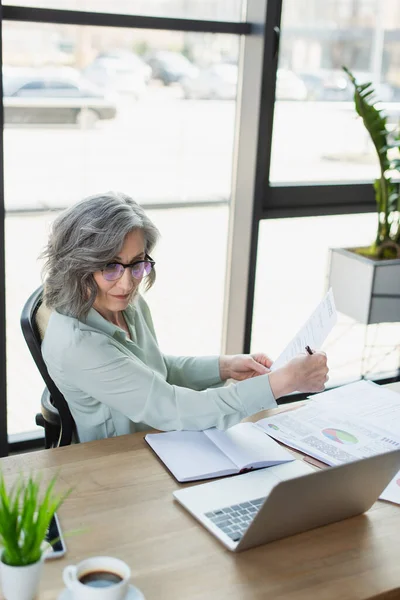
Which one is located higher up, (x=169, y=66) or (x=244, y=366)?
(x=169, y=66)

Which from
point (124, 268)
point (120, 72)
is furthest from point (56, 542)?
point (120, 72)

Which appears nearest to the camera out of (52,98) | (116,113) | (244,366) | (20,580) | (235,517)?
(20,580)

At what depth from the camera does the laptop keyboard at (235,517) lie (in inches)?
55.8

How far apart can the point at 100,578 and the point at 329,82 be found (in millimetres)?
2513

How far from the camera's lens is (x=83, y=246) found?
184 centimetres

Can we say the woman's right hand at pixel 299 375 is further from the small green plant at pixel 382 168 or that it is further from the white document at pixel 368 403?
the small green plant at pixel 382 168

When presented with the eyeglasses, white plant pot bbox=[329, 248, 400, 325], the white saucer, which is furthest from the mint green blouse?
white plant pot bbox=[329, 248, 400, 325]

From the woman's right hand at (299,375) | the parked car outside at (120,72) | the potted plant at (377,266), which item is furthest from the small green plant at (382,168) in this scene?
the woman's right hand at (299,375)

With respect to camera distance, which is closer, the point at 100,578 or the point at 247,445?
the point at 100,578

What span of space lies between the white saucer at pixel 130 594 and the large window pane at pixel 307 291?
2.17m

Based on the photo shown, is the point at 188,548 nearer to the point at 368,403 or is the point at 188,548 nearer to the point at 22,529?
the point at 22,529

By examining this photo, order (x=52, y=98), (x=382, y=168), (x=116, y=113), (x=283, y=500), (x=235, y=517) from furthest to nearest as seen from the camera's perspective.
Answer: (x=382, y=168), (x=116, y=113), (x=52, y=98), (x=235, y=517), (x=283, y=500)

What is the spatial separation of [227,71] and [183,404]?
1.65m

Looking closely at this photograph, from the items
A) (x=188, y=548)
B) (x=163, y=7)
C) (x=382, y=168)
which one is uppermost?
(x=163, y=7)
